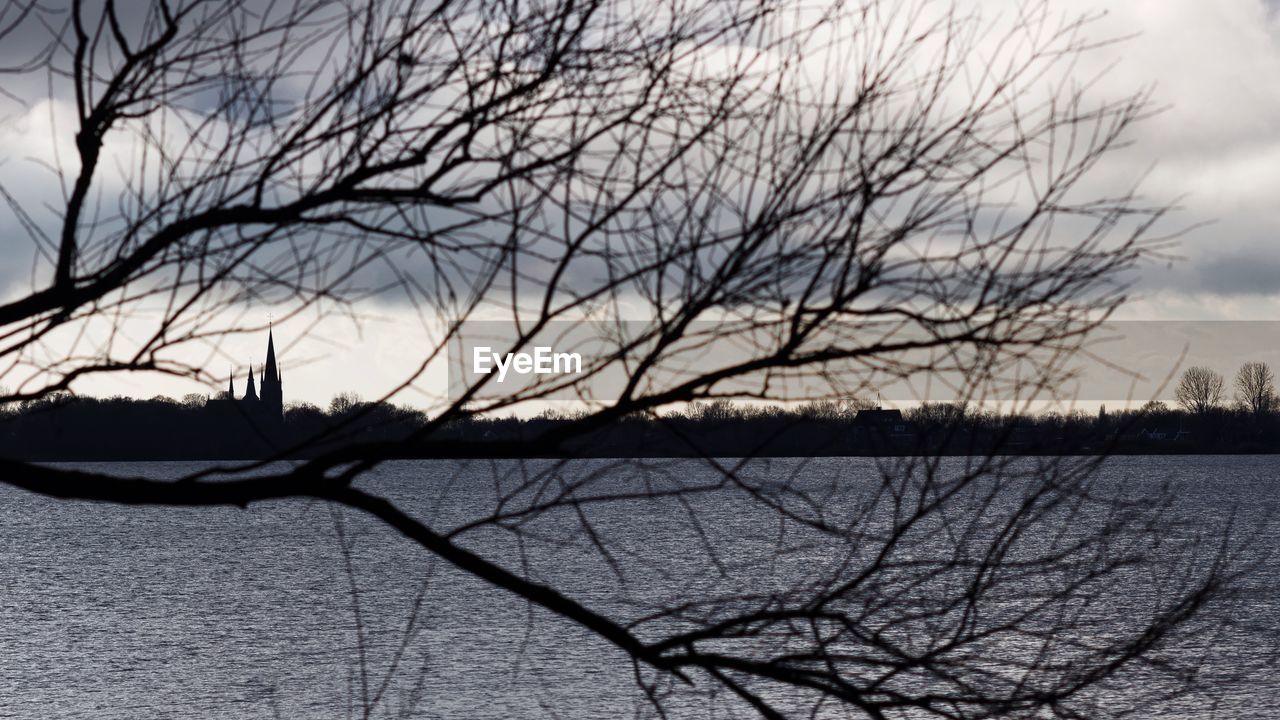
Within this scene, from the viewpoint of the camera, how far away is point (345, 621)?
52688 millimetres

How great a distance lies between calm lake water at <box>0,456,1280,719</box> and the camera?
114ft

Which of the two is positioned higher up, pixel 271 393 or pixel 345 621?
pixel 271 393

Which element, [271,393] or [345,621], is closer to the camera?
[271,393]

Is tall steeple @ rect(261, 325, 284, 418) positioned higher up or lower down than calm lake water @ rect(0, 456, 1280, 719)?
higher up

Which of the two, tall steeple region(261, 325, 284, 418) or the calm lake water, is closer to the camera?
tall steeple region(261, 325, 284, 418)

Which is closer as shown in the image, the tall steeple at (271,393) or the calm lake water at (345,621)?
the tall steeple at (271,393)

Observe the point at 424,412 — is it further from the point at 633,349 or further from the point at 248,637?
the point at 248,637

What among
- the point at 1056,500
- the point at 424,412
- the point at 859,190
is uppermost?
the point at 859,190

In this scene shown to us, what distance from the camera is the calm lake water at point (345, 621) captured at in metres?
34.6

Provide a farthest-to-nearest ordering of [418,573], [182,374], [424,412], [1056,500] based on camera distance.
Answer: [418,573]
[182,374]
[424,412]
[1056,500]

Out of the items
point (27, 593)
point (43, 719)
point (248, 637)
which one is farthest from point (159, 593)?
point (43, 719)

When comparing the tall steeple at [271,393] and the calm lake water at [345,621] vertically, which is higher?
the tall steeple at [271,393]

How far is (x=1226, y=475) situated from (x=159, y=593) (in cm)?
15238

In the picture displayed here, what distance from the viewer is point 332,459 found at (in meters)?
3.22
